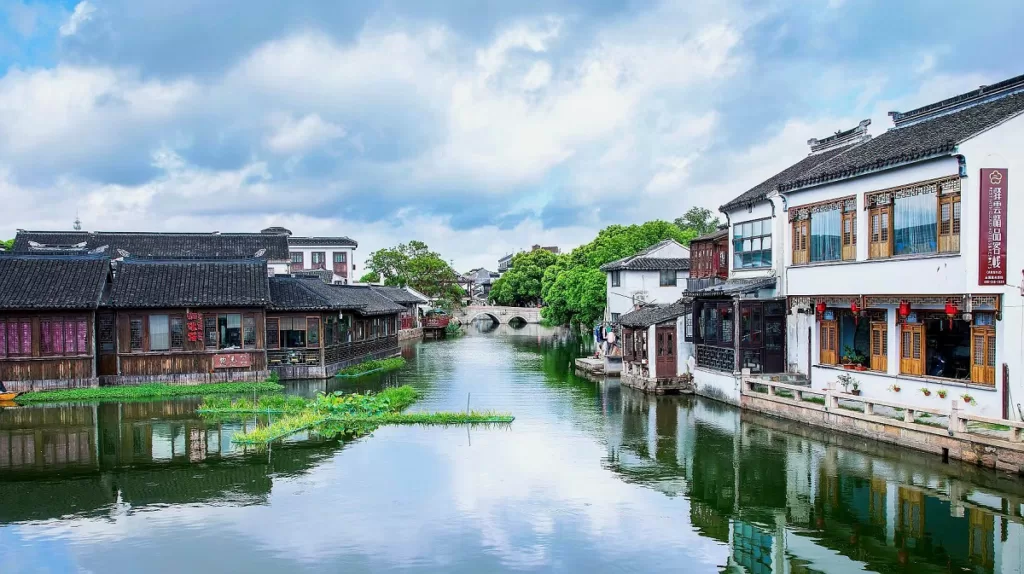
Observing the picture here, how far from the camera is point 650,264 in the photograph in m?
48.5

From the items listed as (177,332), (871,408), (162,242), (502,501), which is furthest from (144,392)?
(162,242)

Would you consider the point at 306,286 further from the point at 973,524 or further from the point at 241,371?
the point at 973,524

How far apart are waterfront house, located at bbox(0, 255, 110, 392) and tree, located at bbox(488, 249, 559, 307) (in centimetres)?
7171

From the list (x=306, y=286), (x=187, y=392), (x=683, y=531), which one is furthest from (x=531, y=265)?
(x=683, y=531)

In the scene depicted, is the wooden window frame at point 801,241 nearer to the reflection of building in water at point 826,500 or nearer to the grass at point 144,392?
the reflection of building in water at point 826,500

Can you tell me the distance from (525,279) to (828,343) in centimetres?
7866

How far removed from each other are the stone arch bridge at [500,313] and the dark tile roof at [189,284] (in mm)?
62568

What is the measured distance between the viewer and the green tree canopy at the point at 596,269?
62281 mm

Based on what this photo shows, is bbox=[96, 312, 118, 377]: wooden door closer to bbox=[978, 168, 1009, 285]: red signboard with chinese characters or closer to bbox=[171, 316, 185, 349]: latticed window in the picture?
bbox=[171, 316, 185, 349]: latticed window

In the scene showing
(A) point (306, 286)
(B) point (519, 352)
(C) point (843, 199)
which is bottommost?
(B) point (519, 352)

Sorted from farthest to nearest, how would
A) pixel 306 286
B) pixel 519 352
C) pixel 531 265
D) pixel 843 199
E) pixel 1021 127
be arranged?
1. pixel 531 265
2. pixel 519 352
3. pixel 306 286
4. pixel 843 199
5. pixel 1021 127

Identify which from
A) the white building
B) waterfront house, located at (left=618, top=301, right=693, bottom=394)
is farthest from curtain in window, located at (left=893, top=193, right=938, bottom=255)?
the white building

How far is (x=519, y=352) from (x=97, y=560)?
44.1 metres

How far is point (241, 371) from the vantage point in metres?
34.6
